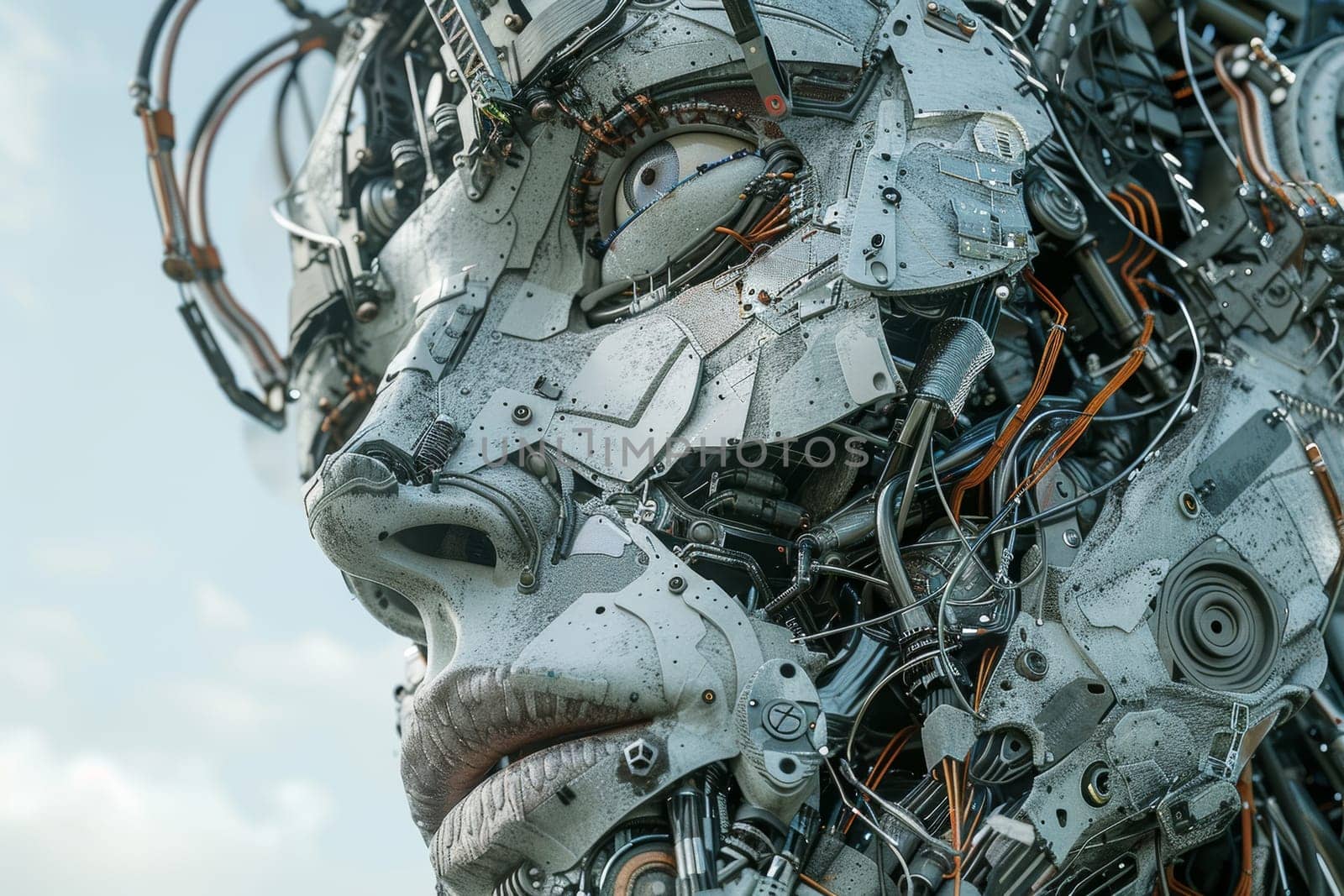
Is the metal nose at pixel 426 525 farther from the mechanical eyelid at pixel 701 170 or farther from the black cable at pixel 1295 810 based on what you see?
the black cable at pixel 1295 810

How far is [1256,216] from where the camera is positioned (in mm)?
8930

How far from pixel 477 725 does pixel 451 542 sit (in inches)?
40.5

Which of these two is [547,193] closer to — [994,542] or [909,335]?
[909,335]

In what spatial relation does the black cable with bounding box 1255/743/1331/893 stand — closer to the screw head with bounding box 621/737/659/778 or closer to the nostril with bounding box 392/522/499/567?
the screw head with bounding box 621/737/659/778

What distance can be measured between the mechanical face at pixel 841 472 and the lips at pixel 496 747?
2 centimetres

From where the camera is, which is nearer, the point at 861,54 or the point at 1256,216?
the point at 861,54

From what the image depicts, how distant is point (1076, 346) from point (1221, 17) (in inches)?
117

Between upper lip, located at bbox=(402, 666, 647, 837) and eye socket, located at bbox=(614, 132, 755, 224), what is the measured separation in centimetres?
281

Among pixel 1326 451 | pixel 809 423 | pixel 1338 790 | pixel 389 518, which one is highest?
pixel 389 518

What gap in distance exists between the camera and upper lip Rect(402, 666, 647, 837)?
695 centimetres

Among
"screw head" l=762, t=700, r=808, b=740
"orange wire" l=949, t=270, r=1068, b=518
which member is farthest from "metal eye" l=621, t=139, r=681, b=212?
"screw head" l=762, t=700, r=808, b=740

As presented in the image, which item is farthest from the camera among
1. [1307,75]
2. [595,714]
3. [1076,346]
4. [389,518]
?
[1307,75]

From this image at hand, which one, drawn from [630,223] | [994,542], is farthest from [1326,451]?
[630,223]

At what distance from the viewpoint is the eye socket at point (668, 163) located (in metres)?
8.27
